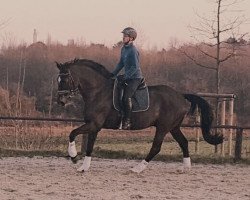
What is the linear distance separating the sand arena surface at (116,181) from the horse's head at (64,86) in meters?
1.24

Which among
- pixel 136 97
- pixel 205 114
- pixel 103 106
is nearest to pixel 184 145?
pixel 205 114

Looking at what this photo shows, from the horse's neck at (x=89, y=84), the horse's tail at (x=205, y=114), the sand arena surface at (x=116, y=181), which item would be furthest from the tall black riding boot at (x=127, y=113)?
the horse's tail at (x=205, y=114)

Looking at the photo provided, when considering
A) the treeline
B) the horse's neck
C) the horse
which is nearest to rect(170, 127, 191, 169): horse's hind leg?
the horse

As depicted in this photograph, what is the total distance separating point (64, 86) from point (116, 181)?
70.4 inches

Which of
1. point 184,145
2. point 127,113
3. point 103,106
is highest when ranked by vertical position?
point 103,106

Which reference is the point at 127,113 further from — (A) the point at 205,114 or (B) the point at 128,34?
(A) the point at 205,114

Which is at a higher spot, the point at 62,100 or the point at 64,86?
the point at 64,86

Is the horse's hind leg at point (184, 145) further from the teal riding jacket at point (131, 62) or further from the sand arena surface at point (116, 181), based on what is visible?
the teal riding jacket at point (131, 62)

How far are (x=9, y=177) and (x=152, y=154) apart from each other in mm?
2471

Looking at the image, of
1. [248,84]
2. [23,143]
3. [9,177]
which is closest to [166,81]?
[248,84]

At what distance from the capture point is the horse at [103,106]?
7.94m

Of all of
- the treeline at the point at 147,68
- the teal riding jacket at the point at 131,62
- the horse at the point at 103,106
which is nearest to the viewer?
the horse at the point at 103,106

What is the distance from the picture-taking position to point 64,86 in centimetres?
791

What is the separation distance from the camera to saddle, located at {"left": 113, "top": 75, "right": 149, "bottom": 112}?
26.7 feet
